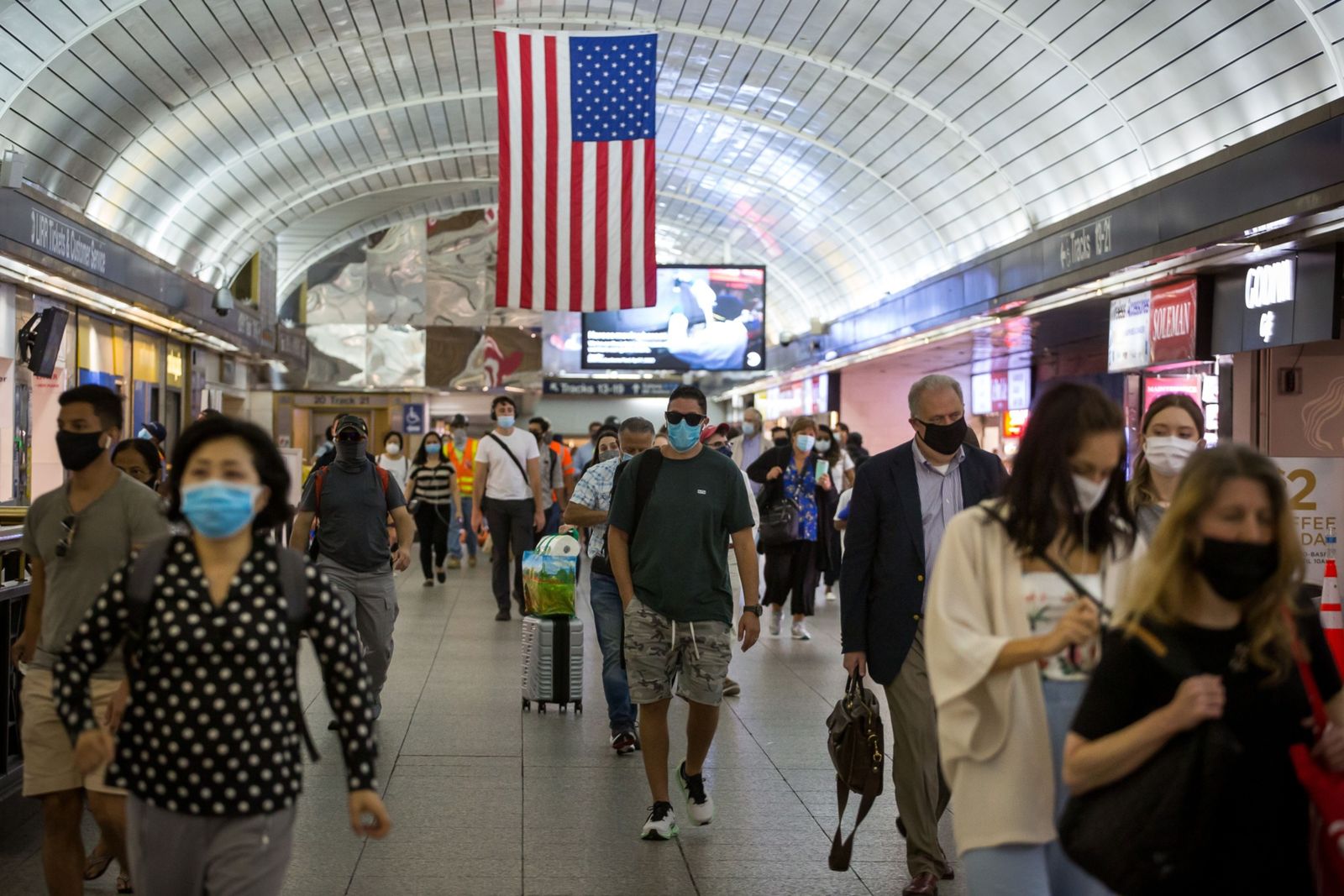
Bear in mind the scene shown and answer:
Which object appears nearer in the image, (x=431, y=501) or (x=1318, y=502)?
(x=1318, y=502)

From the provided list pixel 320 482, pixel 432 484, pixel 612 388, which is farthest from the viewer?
pixel 612 388

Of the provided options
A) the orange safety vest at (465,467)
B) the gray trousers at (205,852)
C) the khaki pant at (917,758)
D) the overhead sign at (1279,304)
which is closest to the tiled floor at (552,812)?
the khaki pant at (917,758)

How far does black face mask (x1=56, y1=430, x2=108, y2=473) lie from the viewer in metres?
4.35

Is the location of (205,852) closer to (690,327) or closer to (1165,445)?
(1165,445)

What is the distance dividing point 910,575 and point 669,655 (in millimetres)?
1190

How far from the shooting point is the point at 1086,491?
9.95 ft

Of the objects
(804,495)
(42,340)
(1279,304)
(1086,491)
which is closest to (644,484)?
(1086,491)

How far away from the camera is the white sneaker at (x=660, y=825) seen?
5566mm

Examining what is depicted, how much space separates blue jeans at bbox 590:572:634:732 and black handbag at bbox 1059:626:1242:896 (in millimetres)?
4858

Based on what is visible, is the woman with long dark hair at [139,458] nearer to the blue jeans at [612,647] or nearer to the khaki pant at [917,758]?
the blue jeans at [612,647]

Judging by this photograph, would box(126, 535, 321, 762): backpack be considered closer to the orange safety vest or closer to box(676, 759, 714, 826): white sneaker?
box(676, 759, 714, 826): white sneaker

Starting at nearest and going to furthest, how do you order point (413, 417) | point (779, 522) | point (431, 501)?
point (779, 522), point (431, 501), point (413, 417)

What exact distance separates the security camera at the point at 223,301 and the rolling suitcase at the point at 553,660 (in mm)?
13855

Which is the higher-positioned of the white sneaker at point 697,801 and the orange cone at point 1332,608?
the orange cone at point 1332,608
